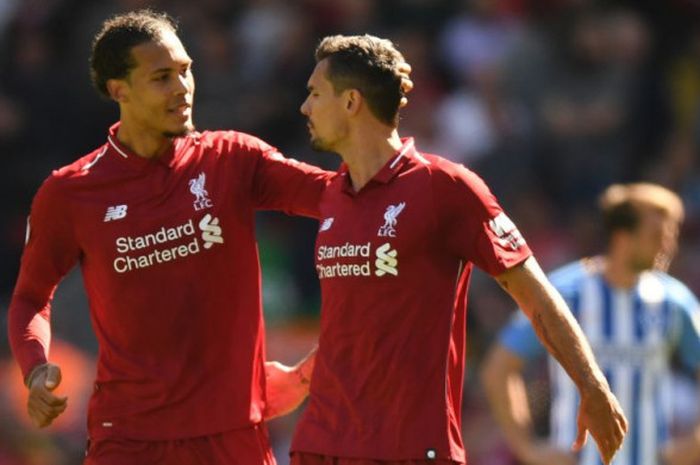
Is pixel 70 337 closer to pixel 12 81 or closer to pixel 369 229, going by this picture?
pixel 12 81

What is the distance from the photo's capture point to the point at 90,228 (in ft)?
22.7

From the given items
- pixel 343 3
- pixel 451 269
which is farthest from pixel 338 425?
pixel 343 3

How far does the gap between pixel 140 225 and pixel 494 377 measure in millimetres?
2473

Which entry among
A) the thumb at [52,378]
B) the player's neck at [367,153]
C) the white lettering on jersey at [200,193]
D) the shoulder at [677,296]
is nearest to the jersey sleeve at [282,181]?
the white lettering on jersey at [200,193]

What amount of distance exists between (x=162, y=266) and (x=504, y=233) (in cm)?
137

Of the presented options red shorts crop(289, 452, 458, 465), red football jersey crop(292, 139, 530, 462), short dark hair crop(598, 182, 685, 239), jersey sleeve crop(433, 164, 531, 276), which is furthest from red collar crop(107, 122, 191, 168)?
short dark hair crop(598, 182, 685, 239)

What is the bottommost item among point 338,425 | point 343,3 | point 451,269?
point 338,425

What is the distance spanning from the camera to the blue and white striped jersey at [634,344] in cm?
862

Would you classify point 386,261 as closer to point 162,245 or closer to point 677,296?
point 162,245

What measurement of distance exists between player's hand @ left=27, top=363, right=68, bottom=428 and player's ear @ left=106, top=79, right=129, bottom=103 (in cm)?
113

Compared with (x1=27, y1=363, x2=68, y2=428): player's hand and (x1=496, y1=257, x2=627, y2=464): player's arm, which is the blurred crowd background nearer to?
(x1=27, y1=363, x2=68, y2=428): player's hand

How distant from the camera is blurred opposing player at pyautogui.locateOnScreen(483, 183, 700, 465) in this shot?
340 inches

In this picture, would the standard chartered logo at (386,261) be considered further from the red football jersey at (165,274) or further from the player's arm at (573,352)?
the red football jersey at (165,274)

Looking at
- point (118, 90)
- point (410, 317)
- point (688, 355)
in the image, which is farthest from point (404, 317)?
point (688, 355)
